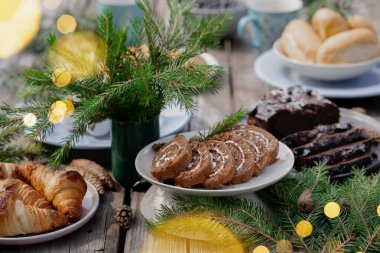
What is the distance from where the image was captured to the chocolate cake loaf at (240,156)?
172cm

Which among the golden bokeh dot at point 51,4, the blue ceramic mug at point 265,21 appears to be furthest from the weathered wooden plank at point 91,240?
the golden bokeh dot at point 51,4

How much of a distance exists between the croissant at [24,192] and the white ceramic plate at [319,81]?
1.21 metres

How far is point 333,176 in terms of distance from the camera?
6.31ft

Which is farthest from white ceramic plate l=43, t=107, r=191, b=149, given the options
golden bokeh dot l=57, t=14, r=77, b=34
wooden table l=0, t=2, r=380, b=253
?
golden bokeh dot l=57, t=14, r=77, b=34

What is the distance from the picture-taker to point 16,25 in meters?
3.30

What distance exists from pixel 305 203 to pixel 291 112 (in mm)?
534

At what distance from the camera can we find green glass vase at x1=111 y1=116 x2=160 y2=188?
6.34ft

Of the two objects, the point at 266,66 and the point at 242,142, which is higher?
the point at 242,142

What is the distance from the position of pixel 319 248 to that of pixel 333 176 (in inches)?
14.3

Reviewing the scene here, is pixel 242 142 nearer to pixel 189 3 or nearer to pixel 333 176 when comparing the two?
pixel 333 176

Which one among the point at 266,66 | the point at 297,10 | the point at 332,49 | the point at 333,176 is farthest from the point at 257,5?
the point at 333,176

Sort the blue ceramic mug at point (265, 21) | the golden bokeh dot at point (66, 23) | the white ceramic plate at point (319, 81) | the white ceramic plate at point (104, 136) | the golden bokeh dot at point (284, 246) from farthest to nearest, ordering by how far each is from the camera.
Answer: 1. the golden bokeh dot at point (66, 23)
2. the blue ceramic mug at point (265, 21)
3. the white ceramic plate at point (319, 81)
4. the white ceramic plate at point (104, 136)
5. the golden bokeh dot at point (284, 246)

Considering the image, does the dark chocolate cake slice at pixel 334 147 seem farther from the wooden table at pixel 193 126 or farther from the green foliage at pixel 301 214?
the wooden table at pixel 193 126

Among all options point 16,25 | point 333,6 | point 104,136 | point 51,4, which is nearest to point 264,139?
point 104,136
